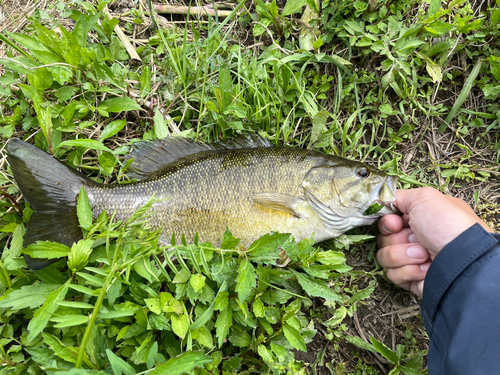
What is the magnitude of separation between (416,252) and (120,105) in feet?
9.39

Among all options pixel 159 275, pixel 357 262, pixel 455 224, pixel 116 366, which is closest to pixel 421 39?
pixel 455 224

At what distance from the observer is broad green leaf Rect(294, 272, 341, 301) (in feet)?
7.19

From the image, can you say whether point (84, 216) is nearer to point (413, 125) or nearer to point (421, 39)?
point (413, 125)

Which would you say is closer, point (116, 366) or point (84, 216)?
point (116, 366)

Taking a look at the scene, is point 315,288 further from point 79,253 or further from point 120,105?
point 120,105

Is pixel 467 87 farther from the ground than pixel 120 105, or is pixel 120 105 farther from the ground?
Result: pixel 120 105

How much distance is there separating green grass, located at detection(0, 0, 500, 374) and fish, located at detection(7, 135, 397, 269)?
207mm

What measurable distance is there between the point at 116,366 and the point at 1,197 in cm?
194

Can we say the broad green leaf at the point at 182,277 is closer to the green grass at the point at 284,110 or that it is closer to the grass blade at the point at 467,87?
the green grass at the point at 284,110

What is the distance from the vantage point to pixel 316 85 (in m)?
2.96

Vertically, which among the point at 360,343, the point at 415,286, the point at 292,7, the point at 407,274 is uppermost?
the point at 292,7

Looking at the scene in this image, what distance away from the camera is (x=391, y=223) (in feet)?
8.41

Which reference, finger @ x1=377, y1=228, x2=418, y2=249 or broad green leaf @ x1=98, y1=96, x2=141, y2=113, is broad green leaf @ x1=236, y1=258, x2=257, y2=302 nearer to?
finger @ x1=377, y1=228, x2=418, y2=249

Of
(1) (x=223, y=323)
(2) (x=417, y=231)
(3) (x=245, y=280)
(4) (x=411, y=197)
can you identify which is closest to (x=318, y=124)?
(4) (x=411, y=197)
